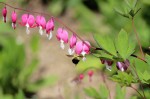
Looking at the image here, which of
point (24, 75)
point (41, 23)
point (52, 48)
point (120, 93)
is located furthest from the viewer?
point (52, 48)

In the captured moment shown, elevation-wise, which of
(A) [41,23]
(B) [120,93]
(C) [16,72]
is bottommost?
(B) [120,93]

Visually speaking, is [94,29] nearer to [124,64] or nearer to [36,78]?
[36,78]

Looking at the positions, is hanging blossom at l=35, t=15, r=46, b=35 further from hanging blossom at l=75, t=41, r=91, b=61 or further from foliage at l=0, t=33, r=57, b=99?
foliage at l=0, t=33, r=57, b=99

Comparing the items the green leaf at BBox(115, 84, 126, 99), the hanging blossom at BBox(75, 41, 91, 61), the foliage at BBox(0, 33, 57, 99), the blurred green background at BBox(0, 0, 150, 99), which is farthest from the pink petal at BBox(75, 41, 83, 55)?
the foliage at BBox(0, 33, 57, 99)

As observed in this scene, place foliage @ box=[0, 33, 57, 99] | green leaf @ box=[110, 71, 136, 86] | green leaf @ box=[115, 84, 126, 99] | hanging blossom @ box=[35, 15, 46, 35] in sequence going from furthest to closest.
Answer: foliage @ box=[0, 33, 57, 99] < green leaf @ box=[115, 84, 126, 99] < hanging blossom @ box=[35, 15, 46, 35] < green leaf @ box=[110, 71, 136, 86]

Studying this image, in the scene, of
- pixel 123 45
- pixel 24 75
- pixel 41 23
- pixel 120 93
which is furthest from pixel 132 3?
pixel 24 75

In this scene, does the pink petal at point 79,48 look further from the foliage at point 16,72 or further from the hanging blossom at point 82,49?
the foliage at point 16,72

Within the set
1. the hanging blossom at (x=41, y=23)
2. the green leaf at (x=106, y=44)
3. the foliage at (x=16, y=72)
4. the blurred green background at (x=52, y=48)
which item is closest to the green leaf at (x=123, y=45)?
the green leaf at (x=106, y=44)

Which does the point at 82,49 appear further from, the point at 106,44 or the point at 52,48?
the point at 52,48

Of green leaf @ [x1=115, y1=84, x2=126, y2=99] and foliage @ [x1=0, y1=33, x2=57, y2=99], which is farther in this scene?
foliage @ [x1=0, y1=33, x2=57, y2=99]
